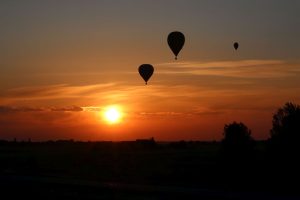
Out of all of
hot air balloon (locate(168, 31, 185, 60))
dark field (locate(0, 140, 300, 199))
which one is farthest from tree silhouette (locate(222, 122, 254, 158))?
hot air balloon (locate(168, 31, 185, 60))

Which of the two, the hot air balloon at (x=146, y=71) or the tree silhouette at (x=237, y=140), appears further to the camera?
the hot air balloon at (x=146, y=71)

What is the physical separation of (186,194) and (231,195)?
2608 millimetres

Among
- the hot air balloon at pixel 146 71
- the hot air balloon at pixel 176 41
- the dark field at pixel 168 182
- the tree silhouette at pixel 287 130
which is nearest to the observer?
the dark field at pixel 168 182

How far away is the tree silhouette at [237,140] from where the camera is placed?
1933 inches

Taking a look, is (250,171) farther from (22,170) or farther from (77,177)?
(22,170)

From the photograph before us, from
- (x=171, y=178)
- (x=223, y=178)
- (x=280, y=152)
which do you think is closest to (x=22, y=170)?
(x=171, y=178)

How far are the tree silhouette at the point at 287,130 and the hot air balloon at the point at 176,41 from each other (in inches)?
719

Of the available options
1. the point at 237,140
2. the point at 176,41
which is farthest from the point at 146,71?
the point at 237,140

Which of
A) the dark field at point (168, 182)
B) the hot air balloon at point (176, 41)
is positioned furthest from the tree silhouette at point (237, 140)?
the hot air balloon at point (176, 41)

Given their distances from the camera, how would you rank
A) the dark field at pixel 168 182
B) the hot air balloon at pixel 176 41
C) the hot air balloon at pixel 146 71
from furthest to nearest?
the hot air balloon at pixel 146 71, the hot air balloon at pixel 176 41, the dark field at pixel 168 182

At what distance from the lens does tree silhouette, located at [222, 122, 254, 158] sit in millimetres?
49094

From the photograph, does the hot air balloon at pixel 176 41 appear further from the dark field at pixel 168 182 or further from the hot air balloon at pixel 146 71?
the dark field at pixel 168 182

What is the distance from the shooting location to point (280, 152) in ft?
152

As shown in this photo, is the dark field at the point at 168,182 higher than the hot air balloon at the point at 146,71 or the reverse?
the reverse
